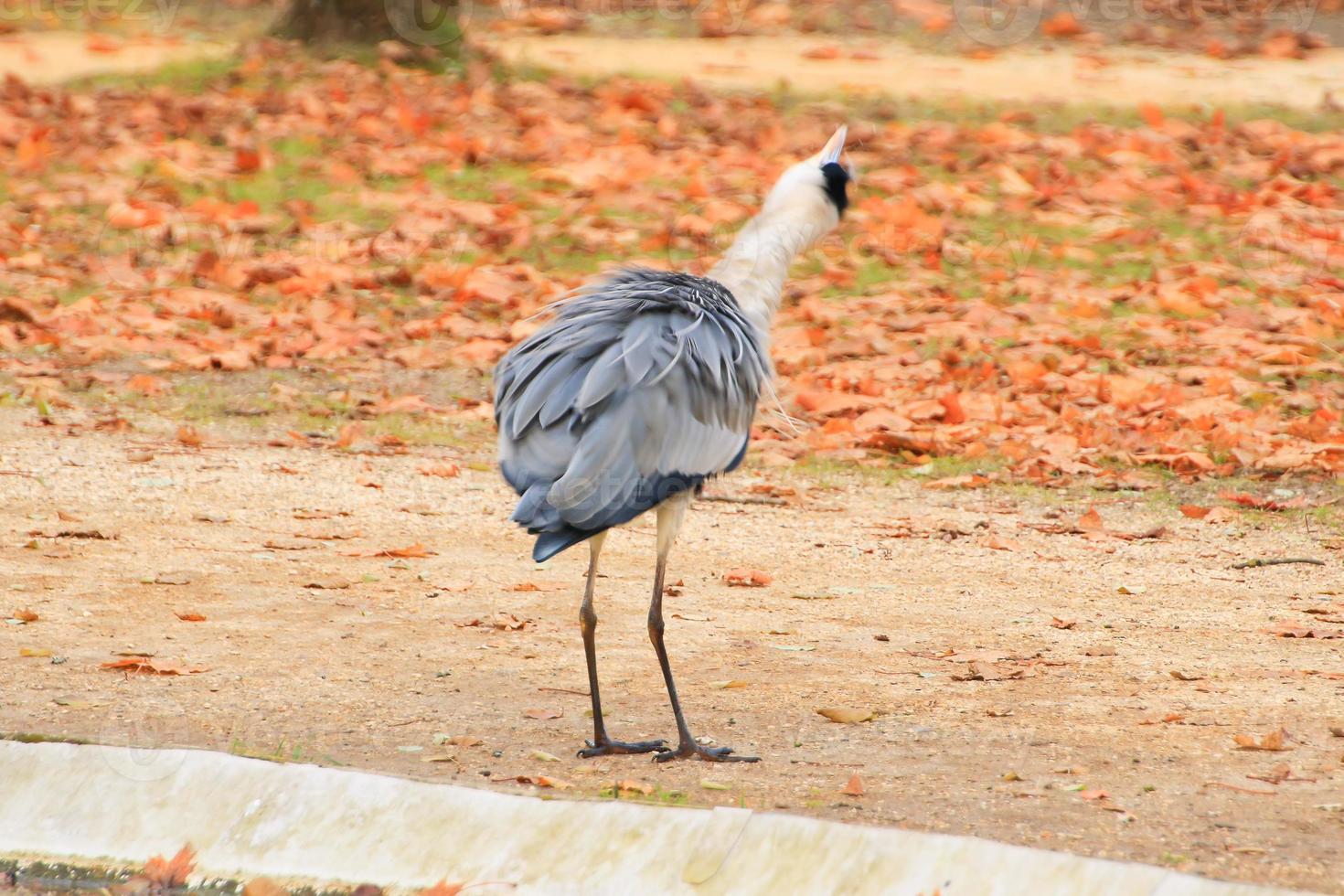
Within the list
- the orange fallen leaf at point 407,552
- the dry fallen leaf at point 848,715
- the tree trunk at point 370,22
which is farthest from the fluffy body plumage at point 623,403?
the tree trunk at point 370,22

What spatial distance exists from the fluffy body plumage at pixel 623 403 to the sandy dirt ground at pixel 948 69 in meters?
12.3

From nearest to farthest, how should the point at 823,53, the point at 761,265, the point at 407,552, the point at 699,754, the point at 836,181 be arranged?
the point at 699,754
the point at 761,265
the point at 836,181
the point at 407,552
the point at 823,53

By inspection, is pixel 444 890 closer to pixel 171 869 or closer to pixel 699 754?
pixel 171 869

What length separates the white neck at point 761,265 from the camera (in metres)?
6.23

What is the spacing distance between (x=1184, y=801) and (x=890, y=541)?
10.6 feet

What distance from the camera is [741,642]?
6.47 metres

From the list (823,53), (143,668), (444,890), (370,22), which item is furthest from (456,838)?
(823,53)

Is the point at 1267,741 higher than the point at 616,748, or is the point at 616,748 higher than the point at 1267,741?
the point at 1267,741

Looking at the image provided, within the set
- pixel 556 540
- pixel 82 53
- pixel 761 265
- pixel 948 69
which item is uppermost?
pixel 761 265

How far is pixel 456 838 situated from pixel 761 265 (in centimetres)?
268

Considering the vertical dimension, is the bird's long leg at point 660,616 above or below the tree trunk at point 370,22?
below

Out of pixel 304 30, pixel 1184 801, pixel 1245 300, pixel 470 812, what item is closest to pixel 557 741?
pixel 470 812

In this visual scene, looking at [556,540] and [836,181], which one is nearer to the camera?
[556,540]

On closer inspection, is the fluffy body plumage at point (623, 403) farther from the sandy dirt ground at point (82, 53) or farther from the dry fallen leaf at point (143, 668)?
the sandy dirt ground at point (82, 53)
